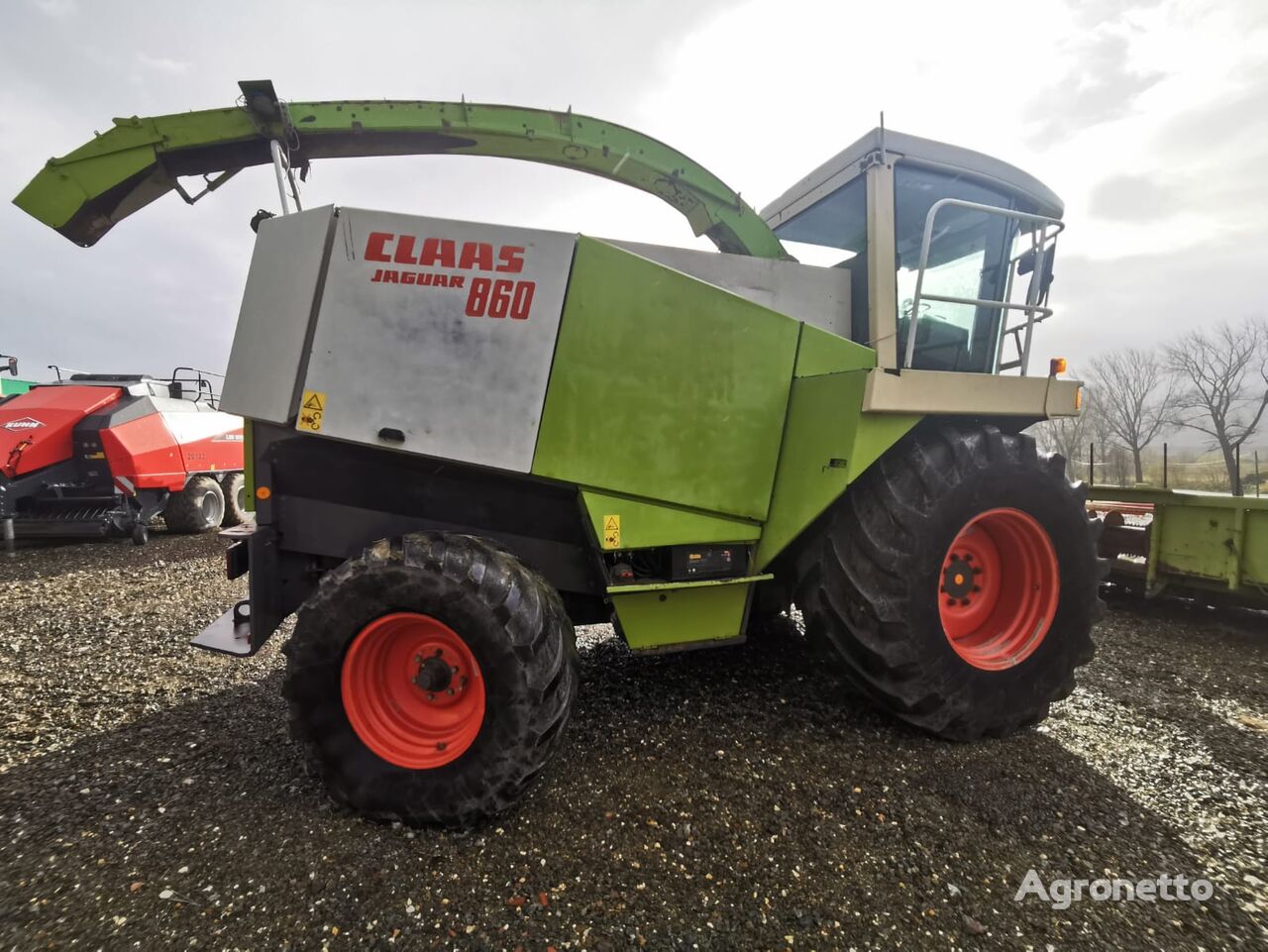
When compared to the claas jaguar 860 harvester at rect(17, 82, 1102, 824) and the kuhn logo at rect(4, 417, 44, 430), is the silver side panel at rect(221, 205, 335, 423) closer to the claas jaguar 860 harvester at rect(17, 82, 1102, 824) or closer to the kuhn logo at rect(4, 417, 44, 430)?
the claas jaguar 860 harvester at rect(17, 82, 1102, 824)

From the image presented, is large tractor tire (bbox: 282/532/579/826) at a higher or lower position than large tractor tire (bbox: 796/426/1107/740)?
lower

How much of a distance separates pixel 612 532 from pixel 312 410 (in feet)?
4.18

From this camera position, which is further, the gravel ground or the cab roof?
the cab roof

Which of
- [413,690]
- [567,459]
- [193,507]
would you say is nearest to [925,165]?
[567,459]

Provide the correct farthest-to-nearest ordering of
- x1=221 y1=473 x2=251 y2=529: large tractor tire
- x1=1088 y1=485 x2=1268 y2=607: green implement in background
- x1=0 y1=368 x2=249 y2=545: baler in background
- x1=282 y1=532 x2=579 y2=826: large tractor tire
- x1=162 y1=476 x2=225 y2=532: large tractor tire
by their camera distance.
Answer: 1. x1=221 y1=473 x2=251 y2=529: large tractor tire
2. x1=162 y1=476 x2=225 y2=532: large tractor tire
3. x1=0 y1=368 x2=249 y2=545: baler in background
4. x1=1088 y1=485 x2=1268 y2=607: green implement in background
5. x1=282 y1=532 x2=579 y2=826: large tractor tire

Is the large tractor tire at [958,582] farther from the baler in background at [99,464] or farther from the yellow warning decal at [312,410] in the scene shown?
the baler in background at [99,464]

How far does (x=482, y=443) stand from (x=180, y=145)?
230 centimetres

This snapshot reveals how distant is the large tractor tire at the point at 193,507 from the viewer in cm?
828

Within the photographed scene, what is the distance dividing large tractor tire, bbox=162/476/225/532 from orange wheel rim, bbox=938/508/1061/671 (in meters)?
9.26

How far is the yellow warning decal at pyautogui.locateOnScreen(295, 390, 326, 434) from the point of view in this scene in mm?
2379

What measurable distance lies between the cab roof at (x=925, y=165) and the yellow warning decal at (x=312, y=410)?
2.71 metres

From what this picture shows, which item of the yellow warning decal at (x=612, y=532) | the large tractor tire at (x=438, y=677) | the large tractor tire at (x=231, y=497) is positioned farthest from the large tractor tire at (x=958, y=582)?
the large tractor tire at (x=231, y=497)

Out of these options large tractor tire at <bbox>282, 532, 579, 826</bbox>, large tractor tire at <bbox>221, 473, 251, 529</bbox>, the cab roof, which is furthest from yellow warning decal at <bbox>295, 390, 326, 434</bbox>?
large tractor tire at <bbox>221, 473, 251, 529</bbox>

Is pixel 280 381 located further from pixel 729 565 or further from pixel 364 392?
pixel 729 565
